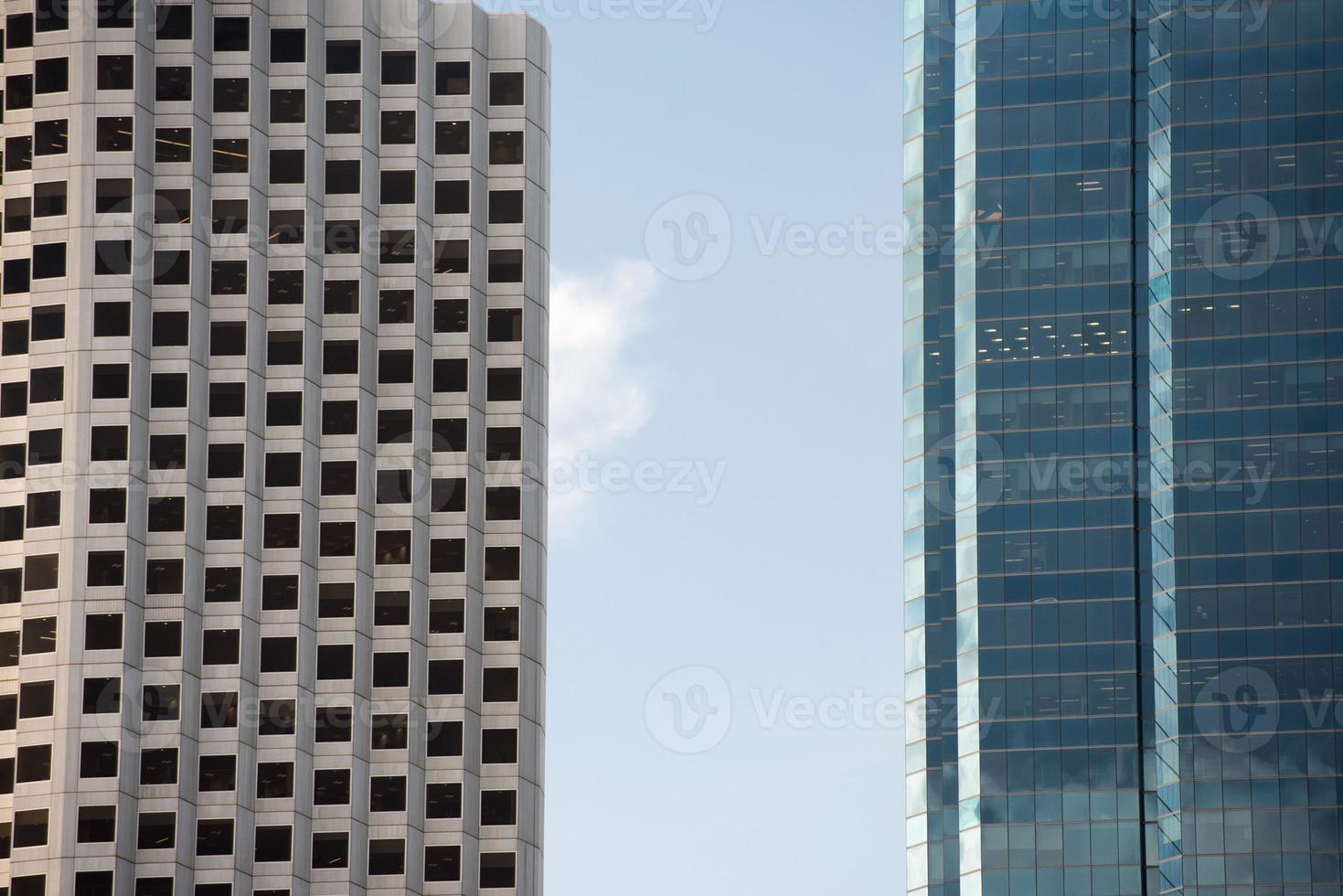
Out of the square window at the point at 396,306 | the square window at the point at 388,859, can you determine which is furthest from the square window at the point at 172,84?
the square window at the point at 388,859

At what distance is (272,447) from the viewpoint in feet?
438

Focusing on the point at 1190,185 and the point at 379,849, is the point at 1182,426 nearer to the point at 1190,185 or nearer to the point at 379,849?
the point at 1190,185

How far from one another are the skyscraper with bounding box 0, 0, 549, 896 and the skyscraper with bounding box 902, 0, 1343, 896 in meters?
40.0

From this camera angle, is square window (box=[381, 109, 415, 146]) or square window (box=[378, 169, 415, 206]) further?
square window (box=[381, 109, 415, 146])

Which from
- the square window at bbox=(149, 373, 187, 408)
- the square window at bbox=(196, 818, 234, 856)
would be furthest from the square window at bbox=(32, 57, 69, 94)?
the square window at bbox=(196, 818, 234, 856)

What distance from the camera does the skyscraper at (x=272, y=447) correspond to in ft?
418

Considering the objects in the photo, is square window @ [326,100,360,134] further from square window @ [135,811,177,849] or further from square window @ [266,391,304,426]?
square window @ [135,811,177,849]

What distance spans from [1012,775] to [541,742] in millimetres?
39235

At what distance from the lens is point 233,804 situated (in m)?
127

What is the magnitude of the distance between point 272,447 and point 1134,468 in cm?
6317

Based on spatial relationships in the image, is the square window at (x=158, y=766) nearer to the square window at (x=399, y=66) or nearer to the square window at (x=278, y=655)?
the square window at (x=278, y=655)

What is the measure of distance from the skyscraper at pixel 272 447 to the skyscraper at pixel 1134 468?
3996 centimetres

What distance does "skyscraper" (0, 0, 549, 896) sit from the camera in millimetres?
127500

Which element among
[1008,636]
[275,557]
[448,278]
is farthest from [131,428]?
[1008,636]
